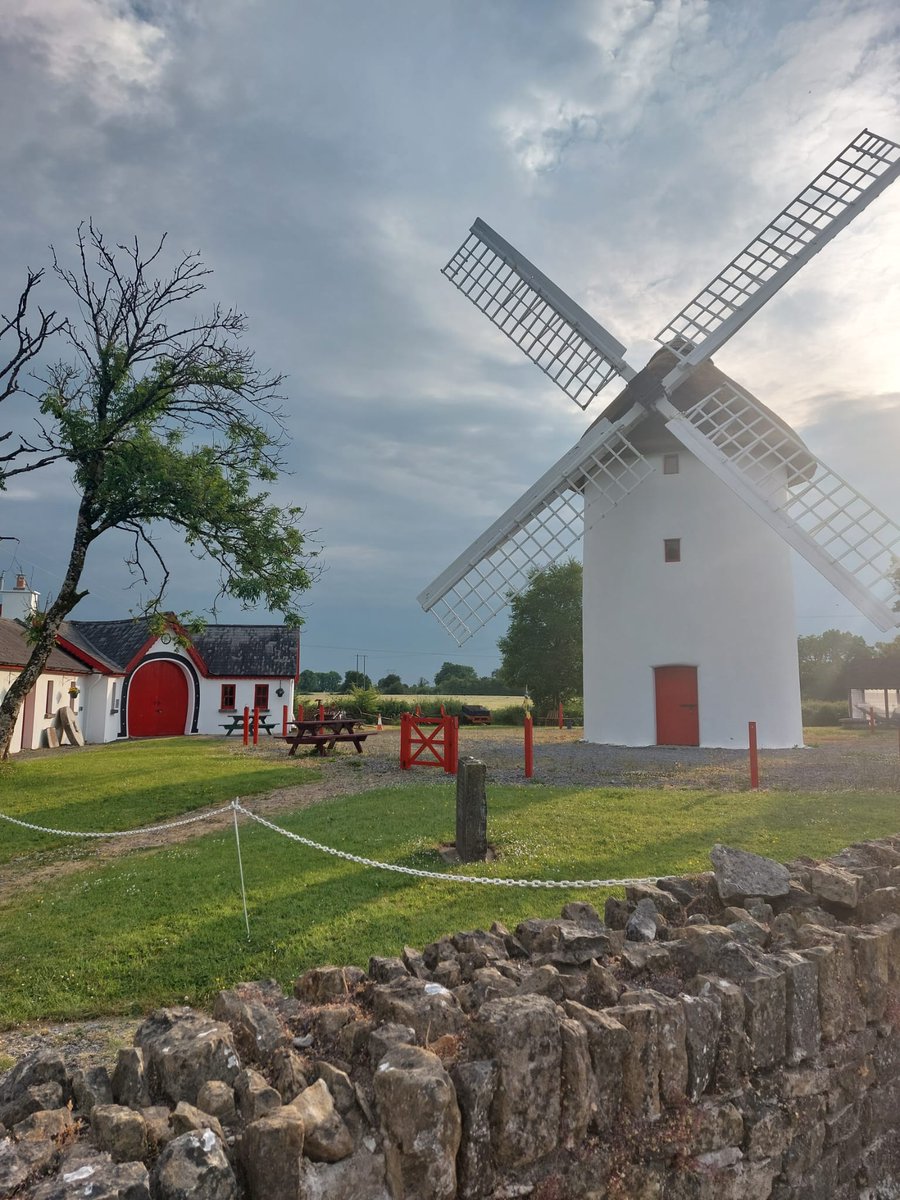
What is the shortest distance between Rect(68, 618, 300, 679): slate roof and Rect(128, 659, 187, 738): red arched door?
1.20 meters

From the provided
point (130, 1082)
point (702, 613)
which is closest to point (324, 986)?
point (130, 1082)

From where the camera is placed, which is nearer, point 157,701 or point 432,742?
point 432,742

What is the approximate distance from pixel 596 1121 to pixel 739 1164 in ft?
3.32

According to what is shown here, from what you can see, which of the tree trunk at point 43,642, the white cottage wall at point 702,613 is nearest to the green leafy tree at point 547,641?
the white cottage wall at point 702,613

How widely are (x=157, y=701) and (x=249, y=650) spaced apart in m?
4.88

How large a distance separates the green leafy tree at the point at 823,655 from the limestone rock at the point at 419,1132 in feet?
209

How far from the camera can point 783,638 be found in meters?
22.3

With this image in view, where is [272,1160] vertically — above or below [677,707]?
below

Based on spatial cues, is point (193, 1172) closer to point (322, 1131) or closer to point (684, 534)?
point (322, 1131)

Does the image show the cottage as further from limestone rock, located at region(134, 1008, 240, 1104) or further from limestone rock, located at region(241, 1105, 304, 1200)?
limestone rock, located at region(241, 1105, 304, 1200)

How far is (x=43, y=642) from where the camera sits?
62.3 ft

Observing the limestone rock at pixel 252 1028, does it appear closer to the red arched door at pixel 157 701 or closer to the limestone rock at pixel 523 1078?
the limestone rock at pixel 523 1078

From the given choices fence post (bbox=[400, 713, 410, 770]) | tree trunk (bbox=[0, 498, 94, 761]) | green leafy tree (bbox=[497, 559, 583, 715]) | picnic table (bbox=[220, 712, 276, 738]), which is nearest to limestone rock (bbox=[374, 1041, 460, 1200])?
fence post (bbox=[400, 713, 410, 770])

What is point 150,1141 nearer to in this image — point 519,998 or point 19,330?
point 519,998
